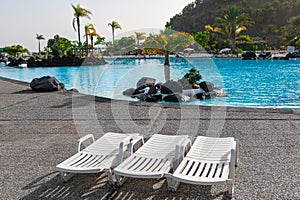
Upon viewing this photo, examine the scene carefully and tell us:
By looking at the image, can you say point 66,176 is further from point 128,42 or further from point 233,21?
point 233,21

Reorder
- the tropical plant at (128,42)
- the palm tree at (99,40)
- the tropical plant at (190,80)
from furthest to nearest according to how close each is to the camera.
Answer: the palm tree at (99,40) → the tropical plant at (190,80) → the tropical plant at (128,42)

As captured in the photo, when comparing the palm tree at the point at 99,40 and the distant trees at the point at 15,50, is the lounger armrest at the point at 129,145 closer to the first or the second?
the palm tree at the point at 99,40

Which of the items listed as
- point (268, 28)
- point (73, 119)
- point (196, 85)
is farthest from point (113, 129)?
point (268, 28)

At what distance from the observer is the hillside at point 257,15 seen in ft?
229

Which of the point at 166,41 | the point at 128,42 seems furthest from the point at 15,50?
the point at 166,41

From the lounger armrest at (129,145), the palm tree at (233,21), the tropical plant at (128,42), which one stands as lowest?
the lounger armrest at (129,145)

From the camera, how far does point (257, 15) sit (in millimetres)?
74750

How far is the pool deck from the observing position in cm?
311

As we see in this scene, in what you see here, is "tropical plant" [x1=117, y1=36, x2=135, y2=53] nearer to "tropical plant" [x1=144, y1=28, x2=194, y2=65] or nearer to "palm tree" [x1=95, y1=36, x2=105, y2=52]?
"tropical plant" [x1=144, y1=28, x2=194, y2=65]

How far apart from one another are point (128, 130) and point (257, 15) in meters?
76.1

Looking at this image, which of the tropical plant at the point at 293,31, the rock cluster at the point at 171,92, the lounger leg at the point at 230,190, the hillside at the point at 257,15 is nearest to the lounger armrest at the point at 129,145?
the lounger leg at the point at 230,190

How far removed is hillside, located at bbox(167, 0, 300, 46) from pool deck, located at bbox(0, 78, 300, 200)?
5852 cm

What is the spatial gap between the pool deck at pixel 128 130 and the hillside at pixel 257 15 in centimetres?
5852

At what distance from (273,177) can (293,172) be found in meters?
0.28
